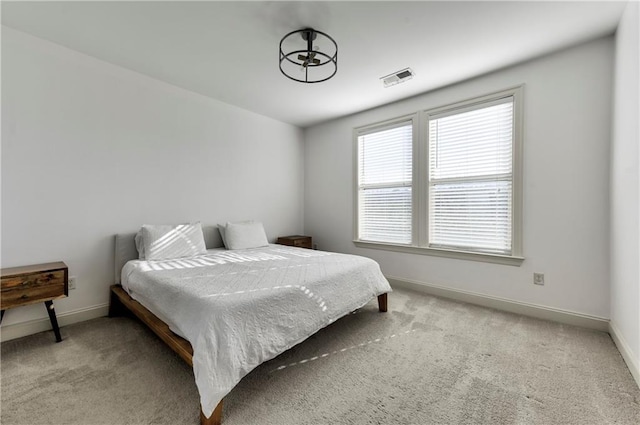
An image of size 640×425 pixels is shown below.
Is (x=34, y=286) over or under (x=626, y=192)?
under

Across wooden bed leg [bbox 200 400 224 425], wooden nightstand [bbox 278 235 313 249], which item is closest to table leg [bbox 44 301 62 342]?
wooden bed leg [bbox 200 400 224 425]

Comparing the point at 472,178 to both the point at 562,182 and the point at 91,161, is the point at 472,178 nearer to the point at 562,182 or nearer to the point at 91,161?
the point at 562,182

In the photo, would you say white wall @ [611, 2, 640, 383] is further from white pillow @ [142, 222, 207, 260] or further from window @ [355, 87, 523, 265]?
white pillow @ [142, 222, 207, 260]

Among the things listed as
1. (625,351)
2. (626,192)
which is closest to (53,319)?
(625,351)

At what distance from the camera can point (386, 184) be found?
150 inches

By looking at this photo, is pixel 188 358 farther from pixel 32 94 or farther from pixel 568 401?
pixel 32 94

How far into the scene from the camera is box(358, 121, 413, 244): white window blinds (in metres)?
3.62

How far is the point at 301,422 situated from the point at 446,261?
2517 mm

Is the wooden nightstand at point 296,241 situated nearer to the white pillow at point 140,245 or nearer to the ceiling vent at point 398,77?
the white pillow at point 140,245

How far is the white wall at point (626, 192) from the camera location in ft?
5.74

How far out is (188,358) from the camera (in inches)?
60.2

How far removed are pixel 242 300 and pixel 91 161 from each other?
7.47ft

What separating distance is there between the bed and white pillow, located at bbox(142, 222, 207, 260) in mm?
97

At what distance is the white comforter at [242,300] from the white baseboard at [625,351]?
5.52 ft
